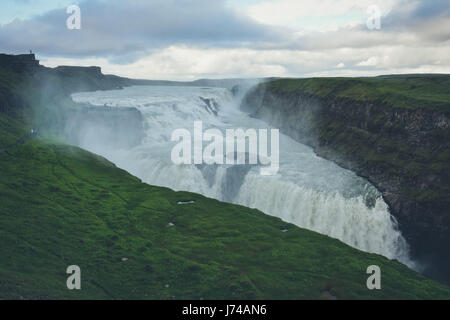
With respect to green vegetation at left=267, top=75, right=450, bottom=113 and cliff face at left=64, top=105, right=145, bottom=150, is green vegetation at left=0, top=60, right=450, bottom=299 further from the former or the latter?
cliff face at left=64, top=105, right=145, bottom=150

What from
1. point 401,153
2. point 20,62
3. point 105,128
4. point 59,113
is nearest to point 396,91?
point 401,153

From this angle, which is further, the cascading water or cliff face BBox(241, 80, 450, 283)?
the cascading water

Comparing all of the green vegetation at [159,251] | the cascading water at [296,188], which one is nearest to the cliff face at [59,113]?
the cascading water at [296,188]

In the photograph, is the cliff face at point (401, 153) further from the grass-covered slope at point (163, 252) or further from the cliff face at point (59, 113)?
the cliff face at point (59, 113)

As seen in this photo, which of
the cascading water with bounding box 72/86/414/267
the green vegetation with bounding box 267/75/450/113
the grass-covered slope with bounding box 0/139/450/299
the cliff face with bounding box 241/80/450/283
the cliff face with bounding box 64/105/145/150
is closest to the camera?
the grass-covered slope with bounding box 0/139/450/299

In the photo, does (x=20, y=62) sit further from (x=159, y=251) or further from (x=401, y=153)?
(x=401, y=153)

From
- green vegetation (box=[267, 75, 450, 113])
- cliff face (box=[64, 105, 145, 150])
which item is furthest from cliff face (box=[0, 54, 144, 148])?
green vegetation (box=[267, 75, 450, 113])
